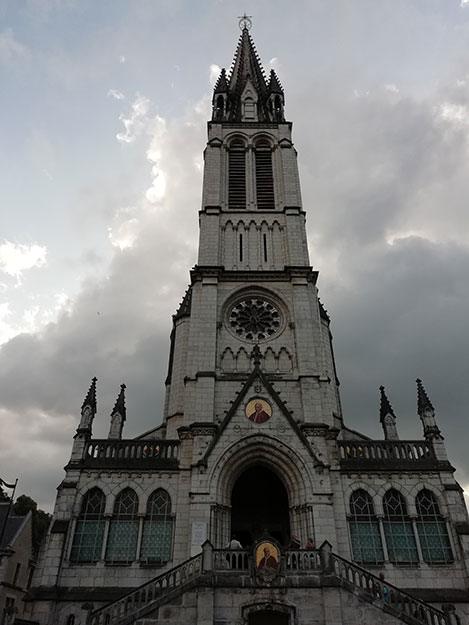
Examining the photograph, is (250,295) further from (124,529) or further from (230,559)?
(230,559)

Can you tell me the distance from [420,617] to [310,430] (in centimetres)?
887

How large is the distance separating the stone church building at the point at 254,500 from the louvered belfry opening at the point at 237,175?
460 cm

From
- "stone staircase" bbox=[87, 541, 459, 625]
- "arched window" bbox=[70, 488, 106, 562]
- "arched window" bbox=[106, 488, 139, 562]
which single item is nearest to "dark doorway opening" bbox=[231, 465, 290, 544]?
"arched window" bbox=[106, 488, 139, 562]

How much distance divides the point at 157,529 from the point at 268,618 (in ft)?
22.6

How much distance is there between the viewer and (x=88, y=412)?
2384 cm

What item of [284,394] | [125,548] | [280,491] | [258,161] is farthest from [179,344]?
[258,161]

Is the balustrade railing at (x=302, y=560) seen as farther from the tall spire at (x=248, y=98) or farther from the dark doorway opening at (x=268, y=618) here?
the tall spire at (x=248, y=98)

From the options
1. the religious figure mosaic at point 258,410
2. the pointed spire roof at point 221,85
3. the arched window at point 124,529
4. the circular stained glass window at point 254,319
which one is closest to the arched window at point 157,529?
the arched window at point 124,529

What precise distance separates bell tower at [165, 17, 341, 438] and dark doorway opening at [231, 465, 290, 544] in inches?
160

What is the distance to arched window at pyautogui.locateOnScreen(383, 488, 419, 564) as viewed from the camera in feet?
67.2

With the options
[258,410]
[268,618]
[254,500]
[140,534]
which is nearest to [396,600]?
[268,618]

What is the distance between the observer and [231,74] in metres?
46.2

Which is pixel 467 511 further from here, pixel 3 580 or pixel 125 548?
pixel 3 580

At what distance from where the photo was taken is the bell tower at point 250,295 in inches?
981
